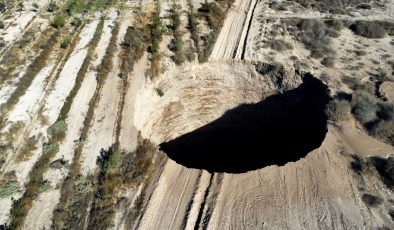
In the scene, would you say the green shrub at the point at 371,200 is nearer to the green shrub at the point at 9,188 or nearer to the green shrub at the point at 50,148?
the green shrub at the point at 50,148

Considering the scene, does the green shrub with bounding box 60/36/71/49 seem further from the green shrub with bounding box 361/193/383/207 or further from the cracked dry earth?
the green shrub with bounding box 361/193/383/207

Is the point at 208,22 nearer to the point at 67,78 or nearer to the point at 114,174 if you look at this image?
the point at 67,78

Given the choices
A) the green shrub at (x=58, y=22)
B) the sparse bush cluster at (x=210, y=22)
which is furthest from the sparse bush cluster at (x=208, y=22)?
the green shrub at (x=58, y=22)

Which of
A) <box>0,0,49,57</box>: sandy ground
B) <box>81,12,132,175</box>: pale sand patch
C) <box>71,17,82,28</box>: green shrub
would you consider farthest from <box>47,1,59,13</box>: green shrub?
<box>81,12,132,175</box>: pale sand patch

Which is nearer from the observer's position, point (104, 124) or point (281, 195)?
point (281, 195)

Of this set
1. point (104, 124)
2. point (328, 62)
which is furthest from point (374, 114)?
point (104, 124)

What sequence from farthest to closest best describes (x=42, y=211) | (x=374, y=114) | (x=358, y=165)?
(x=374, y=114) < (x=358, y=165) < (x=42, y=211)

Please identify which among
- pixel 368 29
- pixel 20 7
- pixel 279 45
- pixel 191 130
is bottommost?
pixel 191 130
